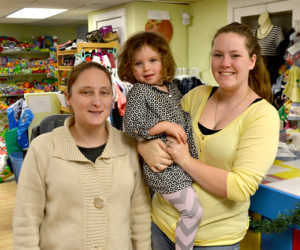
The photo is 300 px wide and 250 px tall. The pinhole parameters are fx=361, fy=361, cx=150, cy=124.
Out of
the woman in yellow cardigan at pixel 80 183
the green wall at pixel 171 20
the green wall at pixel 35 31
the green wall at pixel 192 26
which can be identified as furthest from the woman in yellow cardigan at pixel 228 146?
the green wall at pixel 35 31

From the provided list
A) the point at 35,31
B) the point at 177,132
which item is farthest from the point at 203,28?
the point at 35,31

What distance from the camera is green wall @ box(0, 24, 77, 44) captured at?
27.6 feet

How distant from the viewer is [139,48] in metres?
1.63

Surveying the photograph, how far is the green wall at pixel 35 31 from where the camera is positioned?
840 centimetres

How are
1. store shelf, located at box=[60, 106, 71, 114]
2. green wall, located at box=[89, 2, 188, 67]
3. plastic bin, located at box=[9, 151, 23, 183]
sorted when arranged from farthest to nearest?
store shelf, located at box=[60, 106, 71, 114] → green wall, located at box=[89, 2, 188, 67] → plastic bin, located at box=[9, 151, 23, 183]

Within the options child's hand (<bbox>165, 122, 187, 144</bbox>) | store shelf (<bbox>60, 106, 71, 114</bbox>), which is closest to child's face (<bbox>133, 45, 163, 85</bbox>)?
child's hand (<bbox>165, 122, 187, 144</bbox>)

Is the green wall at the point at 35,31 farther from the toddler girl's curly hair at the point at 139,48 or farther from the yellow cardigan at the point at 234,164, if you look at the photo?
the yellow cardigan at the point at 234,164

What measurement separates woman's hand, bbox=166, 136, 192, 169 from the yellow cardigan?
61mm

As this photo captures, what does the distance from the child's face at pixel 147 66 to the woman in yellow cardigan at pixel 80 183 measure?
161 millimetres

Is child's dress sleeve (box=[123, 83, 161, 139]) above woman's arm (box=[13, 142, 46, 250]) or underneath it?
above

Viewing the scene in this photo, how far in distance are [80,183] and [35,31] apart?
811 cm

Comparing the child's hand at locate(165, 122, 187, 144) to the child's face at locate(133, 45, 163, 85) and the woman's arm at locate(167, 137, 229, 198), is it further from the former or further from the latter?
the child's face at locate(133, 45, 163, 85)

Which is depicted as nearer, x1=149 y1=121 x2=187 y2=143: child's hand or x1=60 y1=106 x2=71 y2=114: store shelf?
x1=149 y1=121 x2=187 y2=143: child's hand

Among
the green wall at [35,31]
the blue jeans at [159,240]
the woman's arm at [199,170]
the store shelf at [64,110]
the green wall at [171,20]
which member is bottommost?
the blue jeans at [159,240]
